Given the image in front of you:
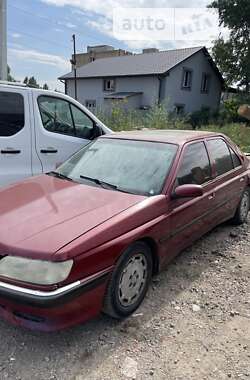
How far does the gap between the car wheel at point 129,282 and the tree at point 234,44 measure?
27.7m

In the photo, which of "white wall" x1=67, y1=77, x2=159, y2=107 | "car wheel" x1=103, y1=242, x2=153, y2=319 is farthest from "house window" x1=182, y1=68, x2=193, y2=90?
"car wheel" x1=103, y1=242, x2=153, y2=319

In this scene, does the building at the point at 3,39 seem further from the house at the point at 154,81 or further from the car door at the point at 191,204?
the house at the point at 154,81

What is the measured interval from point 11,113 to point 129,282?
2.70 m

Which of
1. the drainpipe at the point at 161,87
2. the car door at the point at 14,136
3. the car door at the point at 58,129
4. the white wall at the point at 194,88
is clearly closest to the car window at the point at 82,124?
the car door at the point at 58,129

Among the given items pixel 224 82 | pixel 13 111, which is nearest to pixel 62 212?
pixel 13 111

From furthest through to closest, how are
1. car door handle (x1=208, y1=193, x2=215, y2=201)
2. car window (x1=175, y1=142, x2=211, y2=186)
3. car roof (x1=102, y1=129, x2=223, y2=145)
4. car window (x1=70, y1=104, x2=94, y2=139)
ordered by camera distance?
car window (x1=70, y1=104, x2=94, y2=139) → car door handle (x1=208, y1=193, x2=215, y2=201) → car roof (x1=102, y1=129, x2=223, y2=145) → car window (x1=175, y1=142, x2=211, y2=186)

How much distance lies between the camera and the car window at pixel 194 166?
3383mm

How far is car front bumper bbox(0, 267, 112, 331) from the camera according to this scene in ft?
7.04

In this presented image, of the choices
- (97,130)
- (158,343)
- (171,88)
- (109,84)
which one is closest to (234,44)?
(171,88)

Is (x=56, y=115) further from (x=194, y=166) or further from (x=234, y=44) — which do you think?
(x=234, y=44)

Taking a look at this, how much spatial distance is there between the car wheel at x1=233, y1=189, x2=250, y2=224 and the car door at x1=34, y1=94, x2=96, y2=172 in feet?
8.01

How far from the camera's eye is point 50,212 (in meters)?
2.66

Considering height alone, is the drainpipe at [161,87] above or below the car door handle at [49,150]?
above

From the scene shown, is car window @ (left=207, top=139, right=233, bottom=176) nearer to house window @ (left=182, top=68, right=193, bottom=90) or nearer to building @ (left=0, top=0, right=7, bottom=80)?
building @ (left=0, top=0, right=7, bottom=80)
